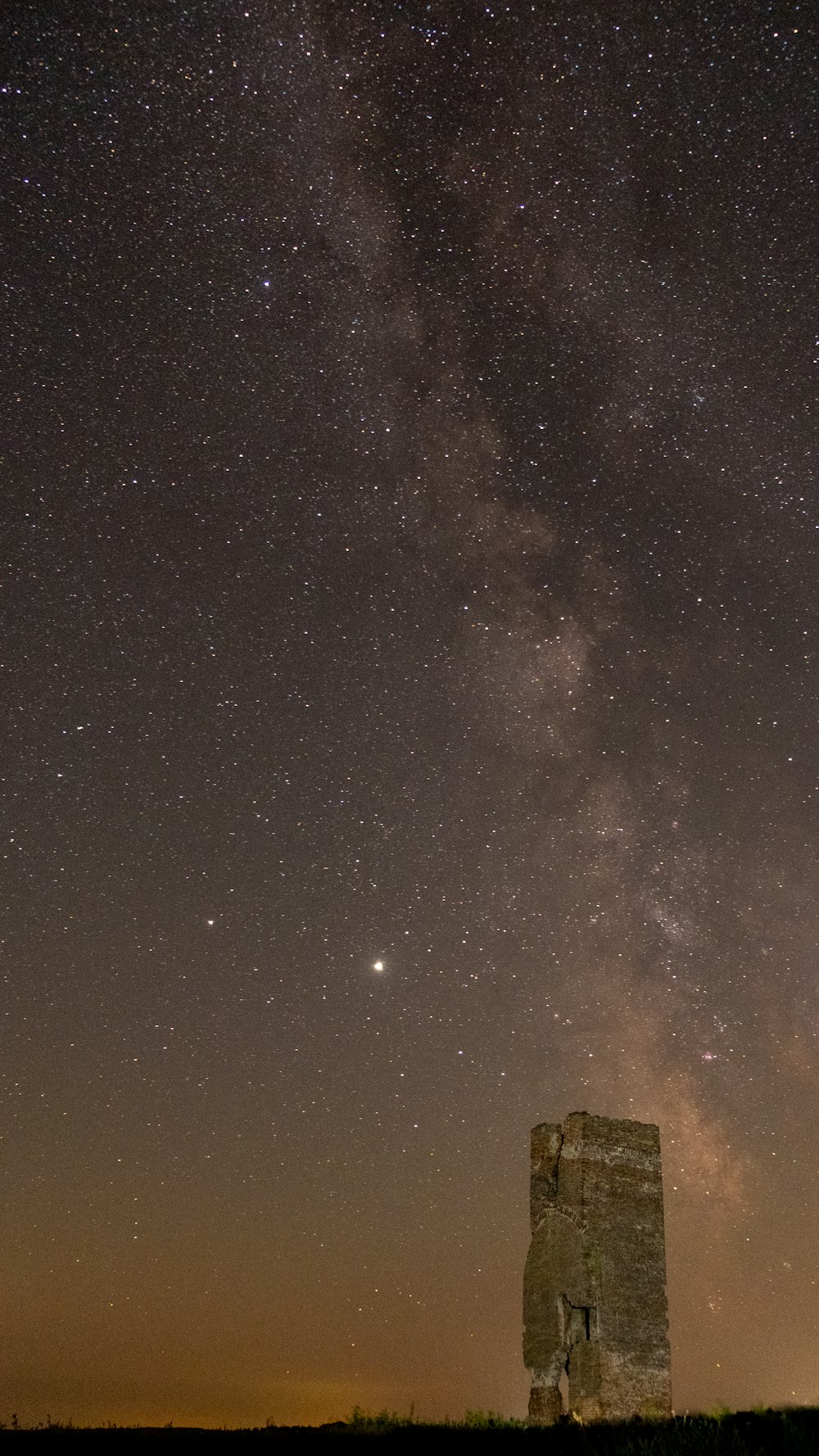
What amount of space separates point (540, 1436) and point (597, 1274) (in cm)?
390

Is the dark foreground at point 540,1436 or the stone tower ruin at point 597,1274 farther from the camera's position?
the stone tower ruin at point 597,1274

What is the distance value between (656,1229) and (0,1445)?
9399 millimetres

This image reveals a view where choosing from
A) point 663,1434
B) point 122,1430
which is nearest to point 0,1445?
point 122,1430

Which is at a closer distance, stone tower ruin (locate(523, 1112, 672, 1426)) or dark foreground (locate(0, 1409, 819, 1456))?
dark foreground (locate(0, 1409, 819, 1456))

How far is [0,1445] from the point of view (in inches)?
452

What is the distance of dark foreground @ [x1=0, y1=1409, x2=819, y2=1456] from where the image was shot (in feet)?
32.3

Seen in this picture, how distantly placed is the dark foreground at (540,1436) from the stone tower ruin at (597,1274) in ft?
4.78

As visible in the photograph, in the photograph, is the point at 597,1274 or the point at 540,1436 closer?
the point at 540,1436

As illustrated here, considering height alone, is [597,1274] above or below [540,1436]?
above

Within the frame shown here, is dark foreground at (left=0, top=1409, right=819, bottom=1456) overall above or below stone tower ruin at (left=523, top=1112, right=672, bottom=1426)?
below

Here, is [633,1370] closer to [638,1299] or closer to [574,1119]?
[638,1299]

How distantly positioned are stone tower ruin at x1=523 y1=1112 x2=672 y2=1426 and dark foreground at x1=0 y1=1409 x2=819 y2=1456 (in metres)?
1.46

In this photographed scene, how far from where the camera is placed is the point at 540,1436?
11.9 metres

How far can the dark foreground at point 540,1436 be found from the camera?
9.84 meters
